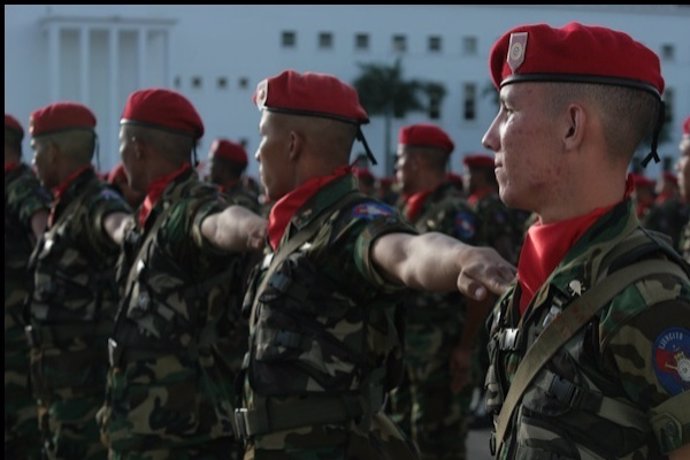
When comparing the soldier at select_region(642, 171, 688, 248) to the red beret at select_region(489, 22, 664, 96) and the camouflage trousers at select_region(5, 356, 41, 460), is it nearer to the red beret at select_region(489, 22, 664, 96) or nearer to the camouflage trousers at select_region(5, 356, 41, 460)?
the camouflage trousers at select_region(5, 356, 41, 460)

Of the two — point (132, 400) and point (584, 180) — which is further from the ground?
point (584, 180)

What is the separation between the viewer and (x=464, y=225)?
7.25m

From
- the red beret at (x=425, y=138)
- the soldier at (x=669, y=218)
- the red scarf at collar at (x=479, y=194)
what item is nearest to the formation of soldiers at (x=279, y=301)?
the red beret at (x=425, y=138)

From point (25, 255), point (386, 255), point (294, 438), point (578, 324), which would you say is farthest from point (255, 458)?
point (25, 255)

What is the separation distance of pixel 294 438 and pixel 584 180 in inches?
60.4

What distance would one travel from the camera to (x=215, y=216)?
4.25m

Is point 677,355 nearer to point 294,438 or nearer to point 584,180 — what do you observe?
point 584,180

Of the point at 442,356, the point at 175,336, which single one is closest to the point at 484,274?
the point at 175,336

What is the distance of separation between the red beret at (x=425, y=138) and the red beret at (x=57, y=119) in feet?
8.25

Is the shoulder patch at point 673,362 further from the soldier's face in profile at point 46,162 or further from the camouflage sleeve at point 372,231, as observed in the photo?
the soldier's face in profile at point 46,162

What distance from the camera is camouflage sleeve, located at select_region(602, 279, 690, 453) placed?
2.04 meters

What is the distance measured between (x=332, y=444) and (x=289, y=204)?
746 mm

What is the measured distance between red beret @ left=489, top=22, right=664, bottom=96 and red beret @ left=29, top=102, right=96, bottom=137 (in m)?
4.07

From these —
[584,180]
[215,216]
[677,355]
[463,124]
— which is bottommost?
[463,124]
